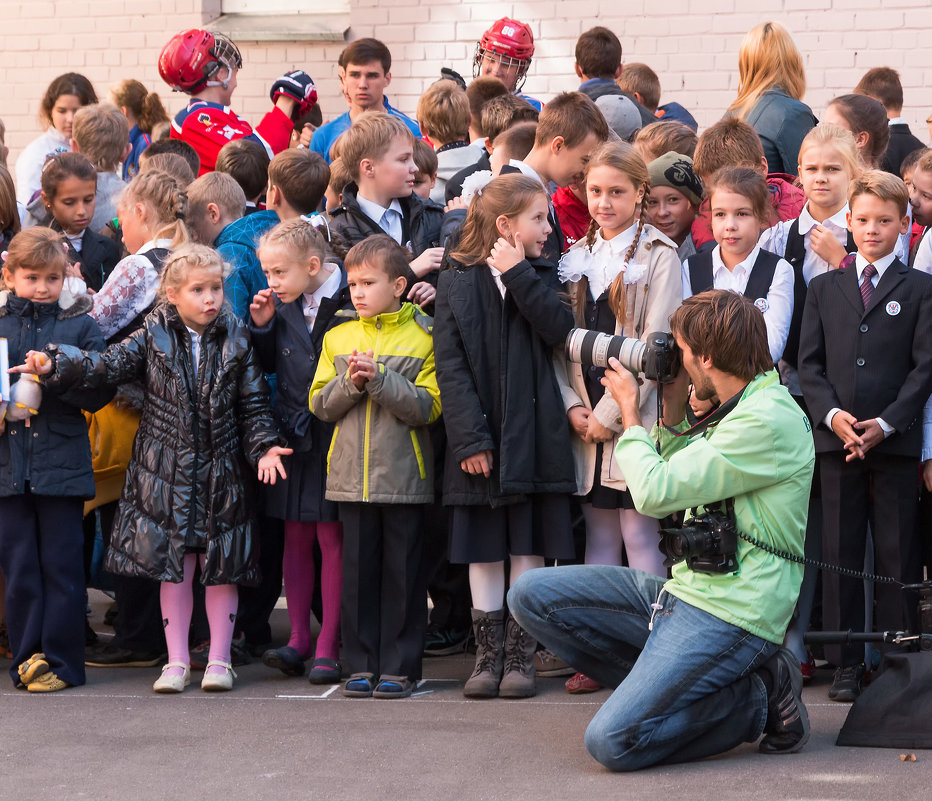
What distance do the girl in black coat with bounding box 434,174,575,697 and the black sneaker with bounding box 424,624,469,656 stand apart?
740mm

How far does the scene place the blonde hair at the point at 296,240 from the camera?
5391mm

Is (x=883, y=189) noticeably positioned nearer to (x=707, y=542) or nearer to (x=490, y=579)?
(x=707, y=542)

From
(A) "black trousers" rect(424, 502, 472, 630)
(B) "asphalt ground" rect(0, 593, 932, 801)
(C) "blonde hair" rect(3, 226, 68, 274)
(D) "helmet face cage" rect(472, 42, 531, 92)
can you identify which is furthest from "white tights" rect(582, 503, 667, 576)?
(D) "helmet face cage" rect(472, 42, 531, 92)

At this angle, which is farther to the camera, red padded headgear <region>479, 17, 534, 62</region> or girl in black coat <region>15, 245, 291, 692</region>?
red padded headgear <region>479, 17, 534, 62</region>

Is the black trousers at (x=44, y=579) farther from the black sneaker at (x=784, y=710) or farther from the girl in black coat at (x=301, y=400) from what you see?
the black sneaker at (x=784, y=710)

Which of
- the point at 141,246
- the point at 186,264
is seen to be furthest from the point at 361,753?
the point at 141,246

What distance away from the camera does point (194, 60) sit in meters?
8.15

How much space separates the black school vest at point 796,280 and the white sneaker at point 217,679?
95.6 inches

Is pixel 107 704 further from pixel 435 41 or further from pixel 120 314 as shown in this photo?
pixel 435 41

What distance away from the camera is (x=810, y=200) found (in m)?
5.47

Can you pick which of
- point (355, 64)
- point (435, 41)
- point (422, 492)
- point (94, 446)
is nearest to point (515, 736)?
point (422, 492)

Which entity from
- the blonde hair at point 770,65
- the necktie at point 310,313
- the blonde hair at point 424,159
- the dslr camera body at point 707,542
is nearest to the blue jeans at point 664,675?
the dslr camera body at point 707,542

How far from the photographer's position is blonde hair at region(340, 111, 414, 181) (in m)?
5.64

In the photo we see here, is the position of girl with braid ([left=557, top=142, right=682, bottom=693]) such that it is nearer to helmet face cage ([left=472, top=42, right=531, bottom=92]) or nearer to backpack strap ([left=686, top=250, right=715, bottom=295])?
backpack strap ([left=686, top=250, right=715, bottom=295])
